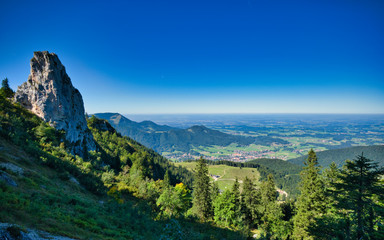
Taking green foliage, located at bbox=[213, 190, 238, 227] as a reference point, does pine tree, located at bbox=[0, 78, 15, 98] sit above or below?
above

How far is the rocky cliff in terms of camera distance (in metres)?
35.4

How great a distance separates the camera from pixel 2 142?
17047mm

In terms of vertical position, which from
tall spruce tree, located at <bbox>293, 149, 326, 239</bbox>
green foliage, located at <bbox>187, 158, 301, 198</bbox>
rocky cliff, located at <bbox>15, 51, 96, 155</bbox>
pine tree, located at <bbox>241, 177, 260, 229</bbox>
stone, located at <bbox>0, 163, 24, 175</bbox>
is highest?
rocky cliff, located at <bbox>15, 51, 96, 155</bbox>

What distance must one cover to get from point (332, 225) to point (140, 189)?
26.3 meters

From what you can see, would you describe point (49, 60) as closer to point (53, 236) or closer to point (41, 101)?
point (41, 101)

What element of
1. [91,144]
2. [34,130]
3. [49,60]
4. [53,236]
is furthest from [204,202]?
[49,60]

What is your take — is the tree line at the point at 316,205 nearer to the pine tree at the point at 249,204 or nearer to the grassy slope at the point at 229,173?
the pine tree at the point at 249,204

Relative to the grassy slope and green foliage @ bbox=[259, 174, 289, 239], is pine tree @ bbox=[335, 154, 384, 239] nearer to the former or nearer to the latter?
green foliage @ bbox=[259, 174, 289, 239]

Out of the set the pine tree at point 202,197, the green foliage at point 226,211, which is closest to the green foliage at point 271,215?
the green foliage at point 226,211

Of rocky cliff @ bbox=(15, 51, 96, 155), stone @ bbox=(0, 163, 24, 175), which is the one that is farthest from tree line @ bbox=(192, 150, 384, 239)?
rocky cliff @ bbox=(15, 51, 96, 155)

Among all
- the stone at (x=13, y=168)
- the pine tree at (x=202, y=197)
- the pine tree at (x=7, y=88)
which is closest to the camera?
the stone at (x=13, y=168)

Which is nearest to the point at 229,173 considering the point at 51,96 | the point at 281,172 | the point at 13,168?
the point at 281,172

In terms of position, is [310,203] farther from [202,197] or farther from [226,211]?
[202,197]

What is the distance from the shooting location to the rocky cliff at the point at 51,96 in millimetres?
35406
